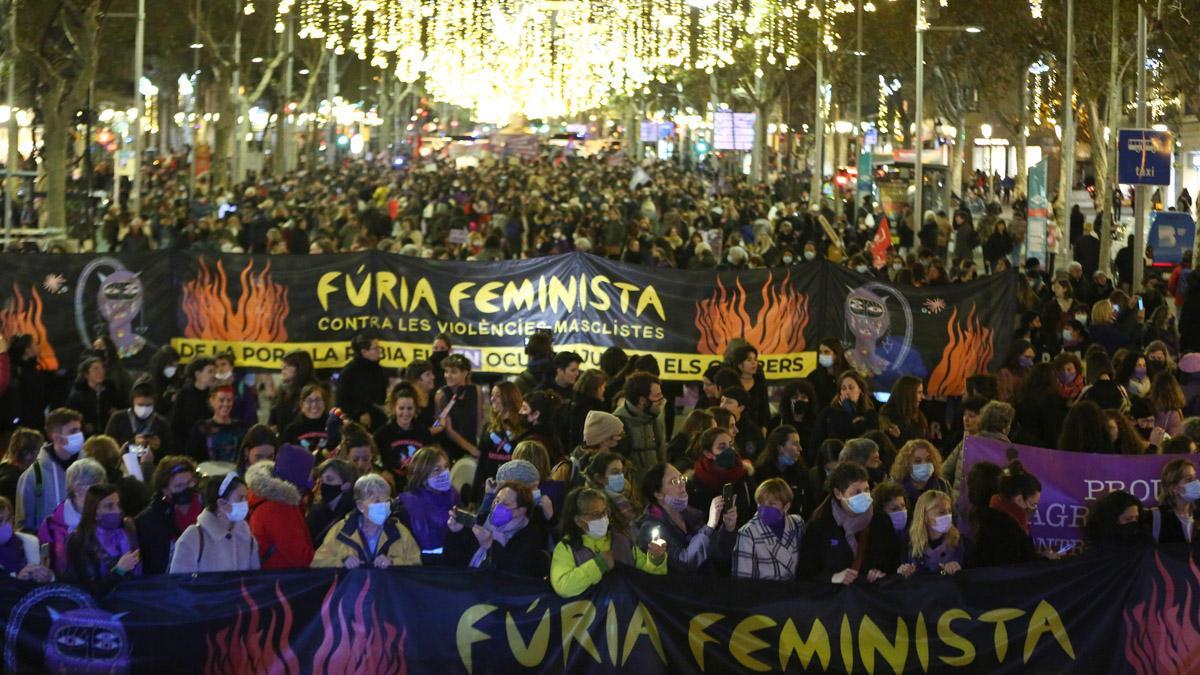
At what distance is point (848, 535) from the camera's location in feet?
31.8

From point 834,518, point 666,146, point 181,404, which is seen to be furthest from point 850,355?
point 666,146

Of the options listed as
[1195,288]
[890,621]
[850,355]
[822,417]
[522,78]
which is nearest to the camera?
[890,621]

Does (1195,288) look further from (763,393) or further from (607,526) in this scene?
(607,526)

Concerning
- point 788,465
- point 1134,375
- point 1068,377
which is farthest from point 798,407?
point 1134,375

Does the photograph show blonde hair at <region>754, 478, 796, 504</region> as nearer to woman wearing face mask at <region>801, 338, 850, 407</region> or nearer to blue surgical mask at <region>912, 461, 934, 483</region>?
blue surgical mask at <region>912, 461, 934, 483</region>

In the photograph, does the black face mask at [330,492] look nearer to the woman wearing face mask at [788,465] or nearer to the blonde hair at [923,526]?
the woman wearing face mask at [788,465]

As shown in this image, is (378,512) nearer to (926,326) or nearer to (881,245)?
(926,326)

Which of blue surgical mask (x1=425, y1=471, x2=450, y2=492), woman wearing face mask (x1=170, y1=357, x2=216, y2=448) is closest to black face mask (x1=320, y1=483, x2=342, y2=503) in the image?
blue surgical mask (x1=425, y1=471, x2=450, y2=492)

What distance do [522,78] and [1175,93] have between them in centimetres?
3316

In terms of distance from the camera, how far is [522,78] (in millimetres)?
76000

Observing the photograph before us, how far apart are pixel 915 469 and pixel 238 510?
3.70 meters

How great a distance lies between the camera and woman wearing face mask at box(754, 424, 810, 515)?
1120 centimetres

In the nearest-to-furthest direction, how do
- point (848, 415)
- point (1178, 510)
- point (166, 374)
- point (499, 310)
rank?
point (1178, 510) → point (848, 415) → point (166, 374) → point (499, 310)

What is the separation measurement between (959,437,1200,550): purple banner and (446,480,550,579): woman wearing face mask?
270 cm
